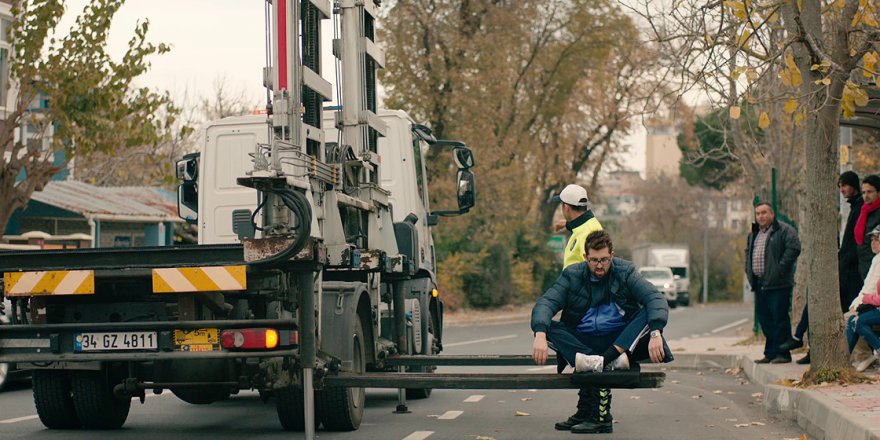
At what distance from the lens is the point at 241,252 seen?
340 inches

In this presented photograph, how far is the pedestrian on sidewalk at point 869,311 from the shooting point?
13.3 metres

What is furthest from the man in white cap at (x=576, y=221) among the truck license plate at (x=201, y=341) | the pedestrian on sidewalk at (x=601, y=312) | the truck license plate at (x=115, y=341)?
the truck license plate at (x=115, y=341)

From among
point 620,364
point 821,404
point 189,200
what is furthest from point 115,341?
point 821,404

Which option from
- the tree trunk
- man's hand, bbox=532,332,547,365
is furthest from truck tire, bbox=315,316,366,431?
the tree trunk

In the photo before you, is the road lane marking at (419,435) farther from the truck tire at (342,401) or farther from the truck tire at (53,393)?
the truck tire at (53,393)

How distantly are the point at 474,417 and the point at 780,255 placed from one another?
5.28 metres

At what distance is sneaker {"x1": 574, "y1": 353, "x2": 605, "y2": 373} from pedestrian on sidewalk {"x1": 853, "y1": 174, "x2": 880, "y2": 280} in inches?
248

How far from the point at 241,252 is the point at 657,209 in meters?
78.3

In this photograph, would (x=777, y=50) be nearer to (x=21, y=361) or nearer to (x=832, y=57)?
(x=832, y=57)

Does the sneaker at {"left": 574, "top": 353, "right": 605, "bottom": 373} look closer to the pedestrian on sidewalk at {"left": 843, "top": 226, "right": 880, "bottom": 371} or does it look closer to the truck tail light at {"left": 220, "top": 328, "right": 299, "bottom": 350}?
the truck tail light at {"left": 220, "top": 328, "right": 299, "bottom": 350}

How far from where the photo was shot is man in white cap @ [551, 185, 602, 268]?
10.4 metres

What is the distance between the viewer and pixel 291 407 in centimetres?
1023

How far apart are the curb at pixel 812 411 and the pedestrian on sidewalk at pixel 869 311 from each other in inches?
33.1

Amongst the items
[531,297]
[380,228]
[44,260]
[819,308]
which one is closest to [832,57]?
[819,308]
